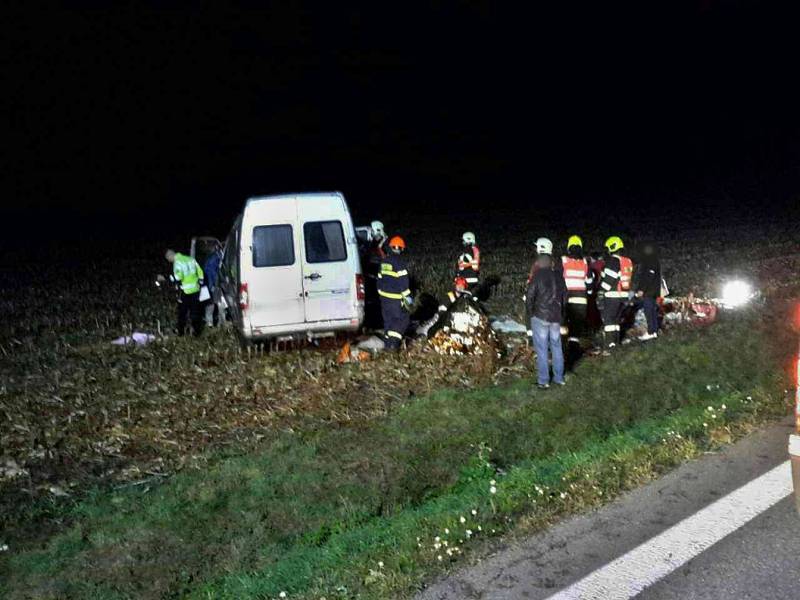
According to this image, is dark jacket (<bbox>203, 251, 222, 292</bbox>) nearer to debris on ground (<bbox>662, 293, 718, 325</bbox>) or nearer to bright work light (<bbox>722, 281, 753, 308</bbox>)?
debris on ground (<bbox>662, 293, 718, 325</bbox>)

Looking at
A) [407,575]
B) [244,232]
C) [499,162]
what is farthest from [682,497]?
[499,162]

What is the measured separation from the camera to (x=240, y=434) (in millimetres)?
8570

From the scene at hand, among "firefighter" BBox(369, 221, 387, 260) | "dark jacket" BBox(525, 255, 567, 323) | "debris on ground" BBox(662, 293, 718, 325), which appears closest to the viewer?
"dark jacket" BBox(525, 255, 567, 323)

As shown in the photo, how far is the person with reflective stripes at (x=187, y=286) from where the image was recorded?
13.1 metres

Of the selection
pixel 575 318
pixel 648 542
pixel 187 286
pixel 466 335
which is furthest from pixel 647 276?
pixel 648 542

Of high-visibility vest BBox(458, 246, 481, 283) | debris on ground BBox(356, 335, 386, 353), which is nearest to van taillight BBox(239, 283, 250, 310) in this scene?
debris on ground BBox(356, 335, 386, 353)

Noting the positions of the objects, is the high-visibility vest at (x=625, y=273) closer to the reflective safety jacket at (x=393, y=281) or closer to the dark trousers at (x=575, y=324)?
the dark trousers at (x=575, y=324)

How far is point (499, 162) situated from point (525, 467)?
220ft

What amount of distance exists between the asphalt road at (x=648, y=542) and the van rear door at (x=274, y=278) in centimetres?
Result: 635

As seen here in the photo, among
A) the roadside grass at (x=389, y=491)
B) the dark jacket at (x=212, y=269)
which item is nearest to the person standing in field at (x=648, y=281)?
the roadside grass at (x=389, y=491)

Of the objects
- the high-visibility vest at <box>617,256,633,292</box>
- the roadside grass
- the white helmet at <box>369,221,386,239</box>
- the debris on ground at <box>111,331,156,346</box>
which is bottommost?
the roadside grass

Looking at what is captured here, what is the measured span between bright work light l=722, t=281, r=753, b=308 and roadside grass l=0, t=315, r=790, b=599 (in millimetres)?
4299

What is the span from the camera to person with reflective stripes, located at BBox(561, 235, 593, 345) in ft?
38.2

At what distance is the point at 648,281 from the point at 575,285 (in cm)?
102
